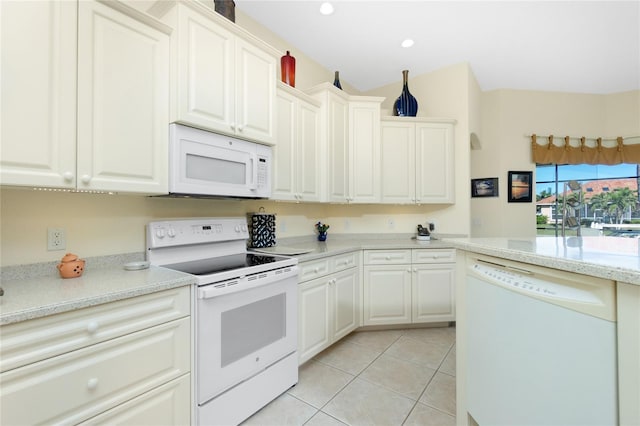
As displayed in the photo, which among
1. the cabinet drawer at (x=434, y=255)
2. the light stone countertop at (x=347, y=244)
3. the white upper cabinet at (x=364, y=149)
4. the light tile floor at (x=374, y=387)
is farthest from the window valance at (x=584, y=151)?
the light tile floor at (x=374, y=387)

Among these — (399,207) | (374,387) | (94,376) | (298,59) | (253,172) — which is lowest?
(374,387)

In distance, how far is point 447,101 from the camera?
3.33 meters

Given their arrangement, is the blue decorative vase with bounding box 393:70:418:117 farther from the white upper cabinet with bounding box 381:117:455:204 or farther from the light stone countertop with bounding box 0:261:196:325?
the light stone countertop with bounding box 0:261:196:325

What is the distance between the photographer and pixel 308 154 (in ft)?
8.43

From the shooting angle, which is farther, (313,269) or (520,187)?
(520,187)

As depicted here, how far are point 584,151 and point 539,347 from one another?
179 inches

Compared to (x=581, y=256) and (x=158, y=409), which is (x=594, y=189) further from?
(x=158, y=409)

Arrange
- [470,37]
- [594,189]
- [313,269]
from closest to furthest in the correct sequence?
1. [313,269]
2. [470,37]
3. [594,189]

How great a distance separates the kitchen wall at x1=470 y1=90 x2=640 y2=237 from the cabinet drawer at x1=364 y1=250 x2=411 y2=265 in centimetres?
186

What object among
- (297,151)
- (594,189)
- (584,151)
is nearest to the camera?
(297,151)

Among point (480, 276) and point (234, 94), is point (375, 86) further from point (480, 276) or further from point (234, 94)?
point (480, 276)

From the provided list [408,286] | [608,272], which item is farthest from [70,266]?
[408,286]

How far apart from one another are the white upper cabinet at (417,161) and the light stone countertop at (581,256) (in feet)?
5.84

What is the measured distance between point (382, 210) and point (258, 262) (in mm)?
2072
